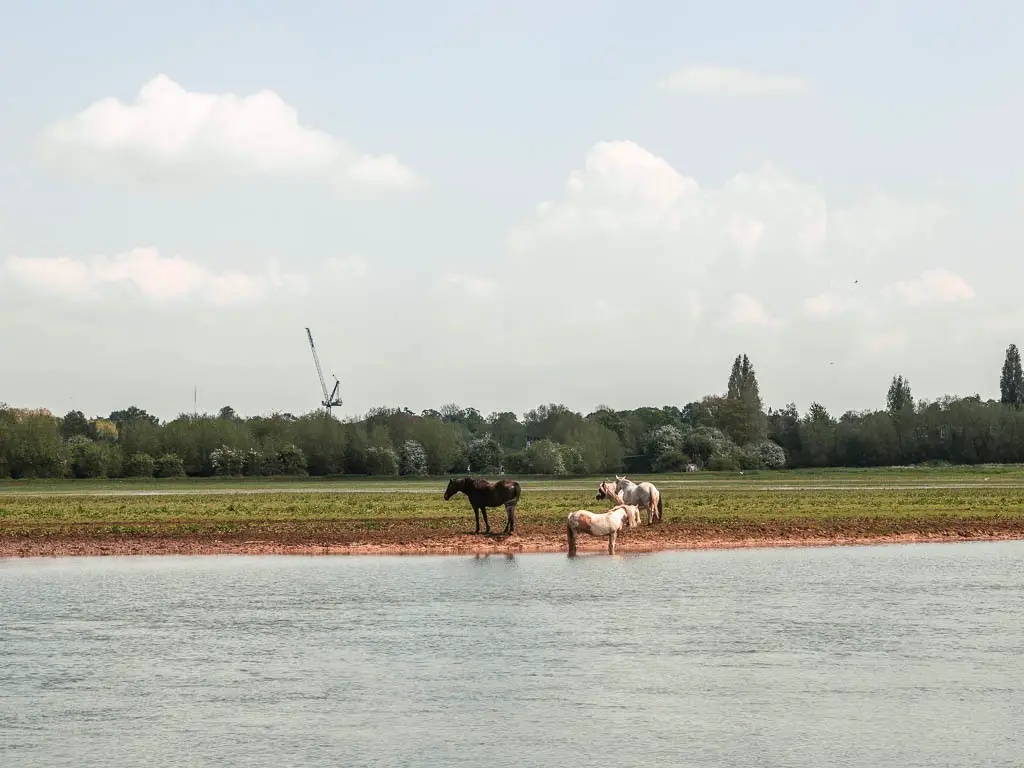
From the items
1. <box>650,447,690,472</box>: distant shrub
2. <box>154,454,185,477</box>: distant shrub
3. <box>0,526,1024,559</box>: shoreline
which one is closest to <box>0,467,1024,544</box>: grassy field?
<box>0,526,1024,559</box>: shoreline

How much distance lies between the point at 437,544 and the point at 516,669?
877 inches

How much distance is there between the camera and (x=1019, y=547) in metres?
44.2

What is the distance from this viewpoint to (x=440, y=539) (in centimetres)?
4503

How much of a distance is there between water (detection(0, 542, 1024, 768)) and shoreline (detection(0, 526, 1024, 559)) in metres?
7.22

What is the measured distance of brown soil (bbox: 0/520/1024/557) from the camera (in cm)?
4328

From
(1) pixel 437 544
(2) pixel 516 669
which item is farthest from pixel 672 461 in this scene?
(2) pixel 516 669

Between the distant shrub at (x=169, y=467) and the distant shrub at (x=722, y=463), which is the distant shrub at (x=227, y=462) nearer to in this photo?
the distant shrub at (x=169, y=467)

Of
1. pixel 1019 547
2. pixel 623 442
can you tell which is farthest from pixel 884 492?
pixel 623 442

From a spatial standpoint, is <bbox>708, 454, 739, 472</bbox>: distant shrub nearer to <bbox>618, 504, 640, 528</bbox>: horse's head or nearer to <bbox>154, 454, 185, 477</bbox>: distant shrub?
<bbox>154, 454, 185, 477</bbox>: distant shrub

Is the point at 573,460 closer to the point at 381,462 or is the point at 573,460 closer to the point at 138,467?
the point at 381,462

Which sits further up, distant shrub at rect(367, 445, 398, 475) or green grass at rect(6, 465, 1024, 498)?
distant shrub at rect(367, 445, 398, 475)

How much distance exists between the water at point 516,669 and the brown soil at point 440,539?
7519mm

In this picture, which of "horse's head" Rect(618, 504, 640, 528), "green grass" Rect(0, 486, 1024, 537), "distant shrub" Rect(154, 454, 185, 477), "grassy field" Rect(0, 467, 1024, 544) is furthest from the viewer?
"distant shrub" Rect(154, 454, 185, 477)

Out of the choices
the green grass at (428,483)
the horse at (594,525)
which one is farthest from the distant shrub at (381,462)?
the horse at (594,525)
